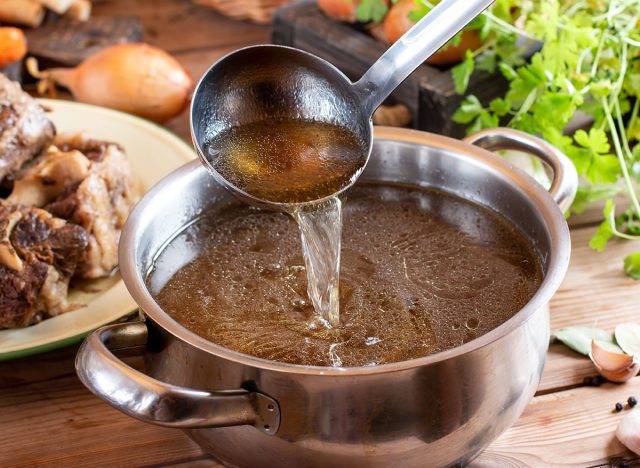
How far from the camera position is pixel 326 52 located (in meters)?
2.18

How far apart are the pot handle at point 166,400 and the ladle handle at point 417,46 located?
510 mm

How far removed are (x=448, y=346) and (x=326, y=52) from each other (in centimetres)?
122

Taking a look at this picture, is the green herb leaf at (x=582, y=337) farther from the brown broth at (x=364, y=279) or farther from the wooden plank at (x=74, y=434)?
the wooden plank at (x=74, y=434)

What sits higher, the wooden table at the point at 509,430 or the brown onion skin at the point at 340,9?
the brown onion skin at the point at 340,9

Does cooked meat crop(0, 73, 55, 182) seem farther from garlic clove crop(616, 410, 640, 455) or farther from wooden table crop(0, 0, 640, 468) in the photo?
garlic clove crop(616, 410, 640, 455)

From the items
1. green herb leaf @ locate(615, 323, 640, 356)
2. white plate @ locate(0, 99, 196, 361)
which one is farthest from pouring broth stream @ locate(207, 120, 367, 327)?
green herb leaf @ locate(615, 323, 640, 356)

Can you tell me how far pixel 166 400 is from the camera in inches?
37.8

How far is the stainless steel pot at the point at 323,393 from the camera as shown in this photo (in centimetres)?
96

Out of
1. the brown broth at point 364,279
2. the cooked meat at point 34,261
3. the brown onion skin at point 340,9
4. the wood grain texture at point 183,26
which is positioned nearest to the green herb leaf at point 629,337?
the brown broth at point 364,279

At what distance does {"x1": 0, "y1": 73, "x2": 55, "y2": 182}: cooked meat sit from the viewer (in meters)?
1.63

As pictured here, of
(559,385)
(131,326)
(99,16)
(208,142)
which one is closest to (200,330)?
(131,326)

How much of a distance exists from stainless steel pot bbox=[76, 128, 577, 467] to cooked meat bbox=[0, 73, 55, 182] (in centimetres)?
58

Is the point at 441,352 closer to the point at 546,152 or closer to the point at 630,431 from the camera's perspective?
the point at 630,431

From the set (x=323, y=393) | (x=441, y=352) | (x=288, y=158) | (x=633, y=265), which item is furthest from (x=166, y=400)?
(x=633, y=265)
